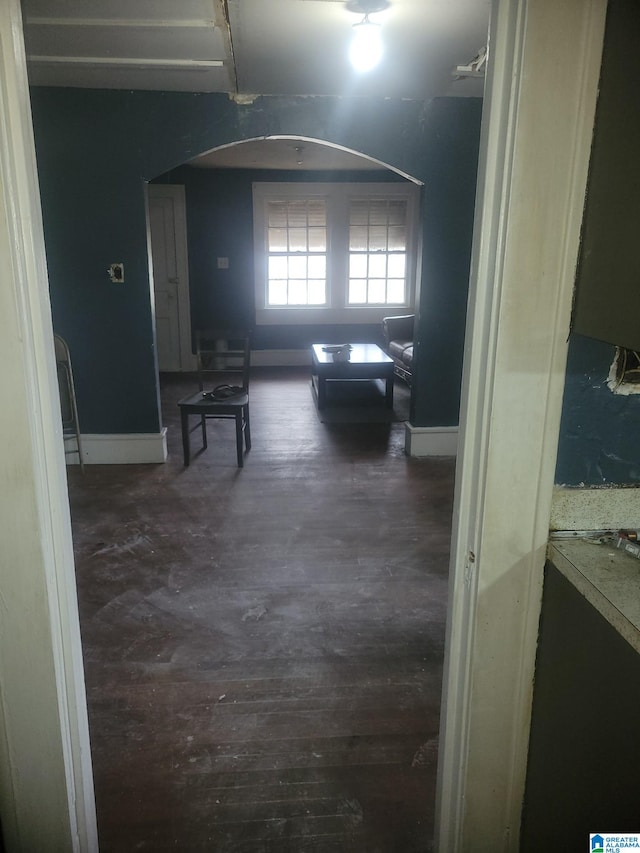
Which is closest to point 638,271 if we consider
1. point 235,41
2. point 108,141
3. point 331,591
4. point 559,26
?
point 559,26

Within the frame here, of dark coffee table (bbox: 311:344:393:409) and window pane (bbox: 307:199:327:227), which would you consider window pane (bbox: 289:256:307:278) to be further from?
dark coffee table (bbox: 311:344:393:409)

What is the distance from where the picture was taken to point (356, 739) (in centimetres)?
192

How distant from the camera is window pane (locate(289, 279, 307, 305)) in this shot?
27.1 ft

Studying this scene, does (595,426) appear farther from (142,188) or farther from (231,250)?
(231,250)

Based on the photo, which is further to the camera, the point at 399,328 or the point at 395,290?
the point at 395,290

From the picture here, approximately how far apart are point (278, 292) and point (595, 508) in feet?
24.6

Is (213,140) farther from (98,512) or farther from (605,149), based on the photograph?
(605,149)

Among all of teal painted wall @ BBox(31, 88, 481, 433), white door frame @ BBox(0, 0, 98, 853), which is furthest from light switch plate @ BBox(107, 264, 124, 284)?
white door frame @ BBox(0, 0, 98, 853)

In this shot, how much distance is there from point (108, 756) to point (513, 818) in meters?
1.23

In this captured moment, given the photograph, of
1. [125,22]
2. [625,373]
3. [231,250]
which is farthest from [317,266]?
[625,373]

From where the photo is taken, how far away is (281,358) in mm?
8422

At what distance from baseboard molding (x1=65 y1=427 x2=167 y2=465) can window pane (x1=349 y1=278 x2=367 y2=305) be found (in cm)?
458

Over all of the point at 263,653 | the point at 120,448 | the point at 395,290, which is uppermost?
the point at 395,290

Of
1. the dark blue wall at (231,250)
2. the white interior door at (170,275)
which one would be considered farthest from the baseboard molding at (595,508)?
the dark blue wall at (231,250)
